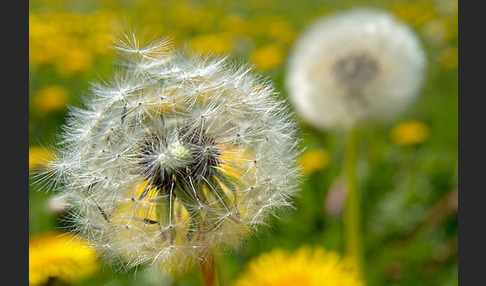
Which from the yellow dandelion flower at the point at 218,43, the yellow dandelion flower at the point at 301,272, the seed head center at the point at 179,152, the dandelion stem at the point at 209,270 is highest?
the yellow dandelion flower at the point at 218,43

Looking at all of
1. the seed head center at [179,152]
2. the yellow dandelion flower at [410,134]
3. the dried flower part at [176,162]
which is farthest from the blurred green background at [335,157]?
the seed head center at [179,152]

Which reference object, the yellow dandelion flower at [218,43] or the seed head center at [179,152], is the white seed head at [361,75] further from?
the yellow dandelion flower at [218,43]

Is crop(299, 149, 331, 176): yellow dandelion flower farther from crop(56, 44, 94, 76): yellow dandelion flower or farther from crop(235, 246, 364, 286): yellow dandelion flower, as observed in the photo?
crop(56, 44, 94, 76): yellow dandelion flower

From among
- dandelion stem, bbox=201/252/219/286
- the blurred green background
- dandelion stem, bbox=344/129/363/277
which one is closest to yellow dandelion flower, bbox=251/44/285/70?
the blurred green background

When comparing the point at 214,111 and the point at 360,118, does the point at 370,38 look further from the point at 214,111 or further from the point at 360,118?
the point at 214,111

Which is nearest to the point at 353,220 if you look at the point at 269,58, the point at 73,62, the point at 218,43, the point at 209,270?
the point at 209,270
